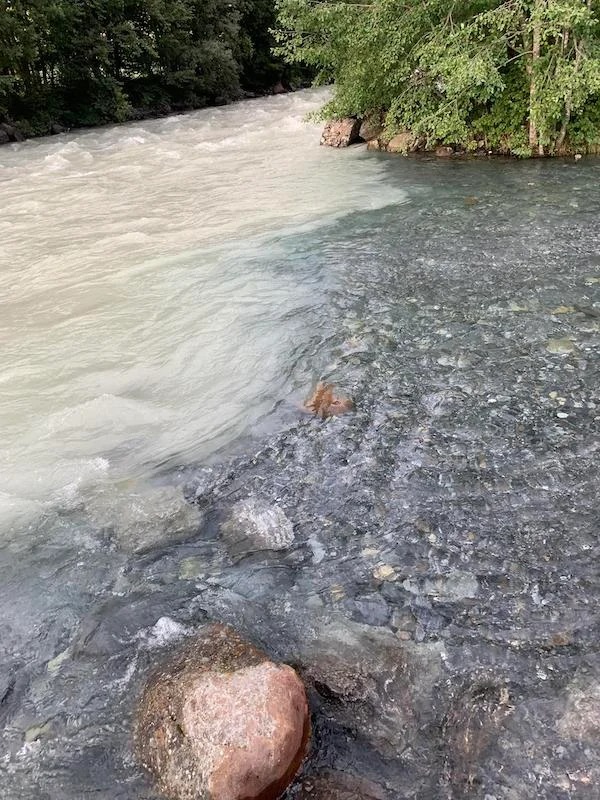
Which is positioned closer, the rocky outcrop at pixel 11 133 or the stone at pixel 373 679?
the stone at pixel 373 679

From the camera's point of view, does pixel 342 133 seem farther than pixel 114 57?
No

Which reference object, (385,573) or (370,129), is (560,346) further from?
(370,129)

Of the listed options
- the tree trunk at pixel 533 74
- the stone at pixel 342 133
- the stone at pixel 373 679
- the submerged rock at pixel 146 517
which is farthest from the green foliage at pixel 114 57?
the stone at pixel 373 679

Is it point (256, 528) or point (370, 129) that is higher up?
point (370, 129)

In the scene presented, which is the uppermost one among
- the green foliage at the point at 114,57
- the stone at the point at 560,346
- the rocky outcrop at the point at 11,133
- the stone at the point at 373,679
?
the green foliage at the point at 114,57

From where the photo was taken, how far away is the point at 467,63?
1112 cm

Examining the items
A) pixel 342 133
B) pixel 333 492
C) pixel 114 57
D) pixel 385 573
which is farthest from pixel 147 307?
pixel 114 57

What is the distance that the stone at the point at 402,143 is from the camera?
1482 centimetres

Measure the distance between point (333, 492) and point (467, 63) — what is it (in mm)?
10020

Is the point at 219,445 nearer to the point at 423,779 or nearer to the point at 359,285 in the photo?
the point at 423,779

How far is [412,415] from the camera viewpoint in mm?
4906

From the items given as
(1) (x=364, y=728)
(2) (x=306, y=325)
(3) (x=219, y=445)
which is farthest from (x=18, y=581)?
(2) (x=306, y=325)

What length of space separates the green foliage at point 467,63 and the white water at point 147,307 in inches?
67.0

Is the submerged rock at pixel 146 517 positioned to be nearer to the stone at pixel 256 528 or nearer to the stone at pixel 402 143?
the stone at pixel 256 528
